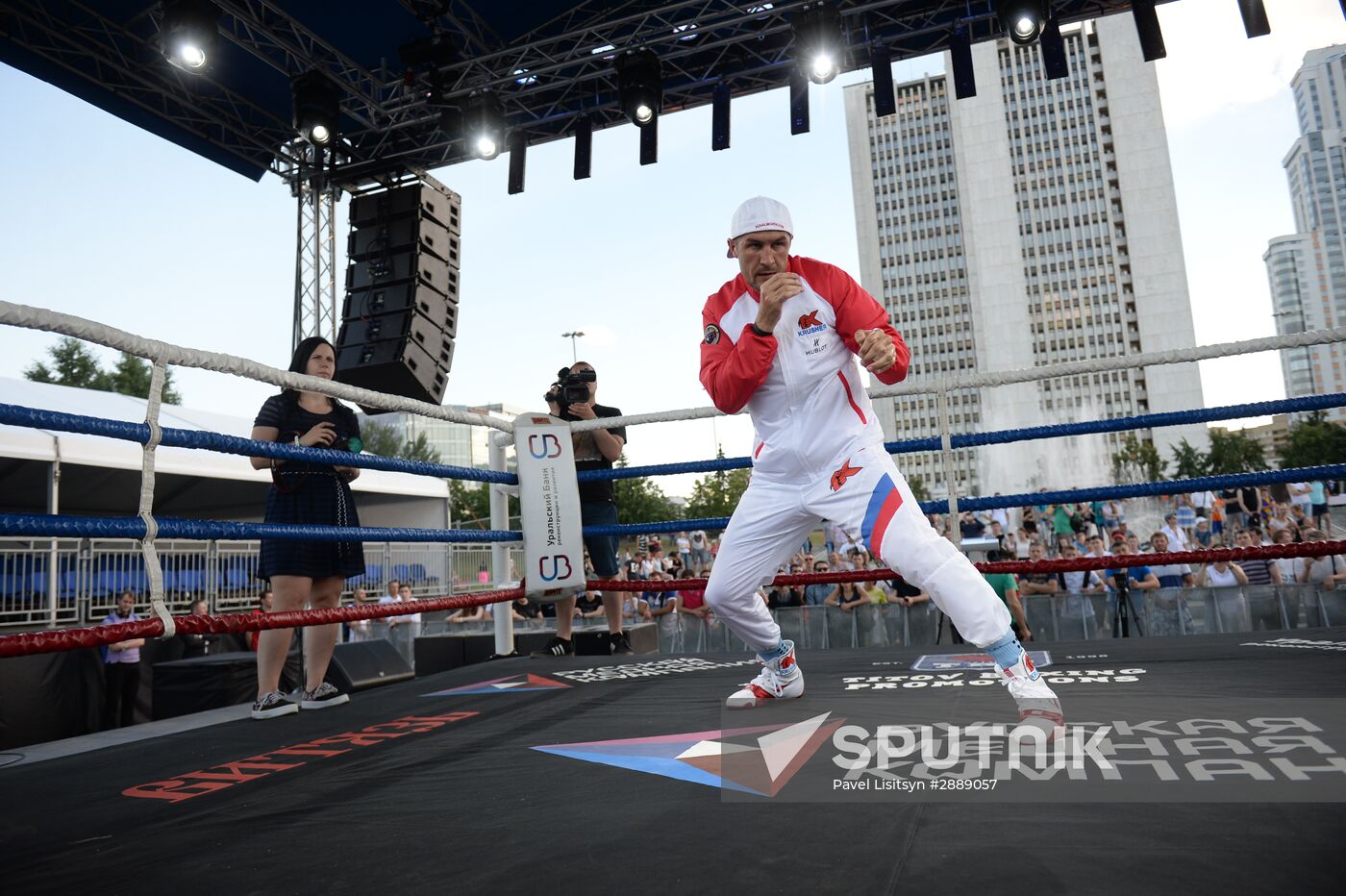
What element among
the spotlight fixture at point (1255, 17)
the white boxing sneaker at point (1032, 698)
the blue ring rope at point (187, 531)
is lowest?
the white boxing sneaker at point (1032, 698)

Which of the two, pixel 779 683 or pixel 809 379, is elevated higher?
pixel 809 379

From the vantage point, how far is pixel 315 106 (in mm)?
7219

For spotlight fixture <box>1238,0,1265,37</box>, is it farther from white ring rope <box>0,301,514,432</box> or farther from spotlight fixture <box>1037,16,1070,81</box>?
white ring rope <box>0,301,514,432</box>

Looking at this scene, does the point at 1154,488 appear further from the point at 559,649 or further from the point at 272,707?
the point at 272,707

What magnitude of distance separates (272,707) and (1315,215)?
414 feet

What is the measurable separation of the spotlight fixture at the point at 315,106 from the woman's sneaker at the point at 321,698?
18.7ft

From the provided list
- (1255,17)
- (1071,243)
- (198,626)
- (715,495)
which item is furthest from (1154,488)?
(1071,243)

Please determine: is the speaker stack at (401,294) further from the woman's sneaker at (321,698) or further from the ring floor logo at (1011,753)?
the ring floor logo at (1011,753)

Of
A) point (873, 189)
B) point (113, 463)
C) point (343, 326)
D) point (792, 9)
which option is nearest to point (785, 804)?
point (792, 9)

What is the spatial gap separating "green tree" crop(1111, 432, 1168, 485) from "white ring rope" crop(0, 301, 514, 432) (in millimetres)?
47281

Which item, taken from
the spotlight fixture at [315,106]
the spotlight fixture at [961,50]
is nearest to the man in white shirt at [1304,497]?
the spotlight fixture at [961,50]

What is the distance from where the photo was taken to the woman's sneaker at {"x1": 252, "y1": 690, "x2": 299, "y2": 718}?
2.98 metres

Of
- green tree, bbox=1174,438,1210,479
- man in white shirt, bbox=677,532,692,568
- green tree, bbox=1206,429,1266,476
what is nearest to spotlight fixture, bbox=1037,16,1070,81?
man in white shirt, bbox=677,532,692,568

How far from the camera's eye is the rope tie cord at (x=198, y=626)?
74.1 inches
